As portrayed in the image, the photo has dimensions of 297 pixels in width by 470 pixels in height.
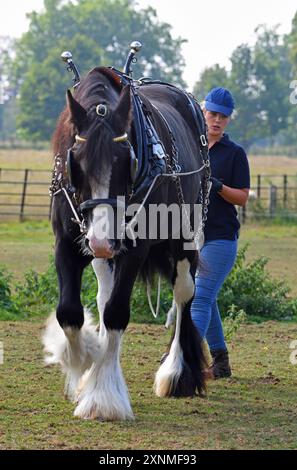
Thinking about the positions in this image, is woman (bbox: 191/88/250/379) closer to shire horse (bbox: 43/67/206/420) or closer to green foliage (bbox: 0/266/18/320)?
shire horse (bbox: 43/67/206/420)

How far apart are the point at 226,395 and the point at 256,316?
13.0 ft

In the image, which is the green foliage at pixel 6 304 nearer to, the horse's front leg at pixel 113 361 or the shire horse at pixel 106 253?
the shire horse at pixel 106 253

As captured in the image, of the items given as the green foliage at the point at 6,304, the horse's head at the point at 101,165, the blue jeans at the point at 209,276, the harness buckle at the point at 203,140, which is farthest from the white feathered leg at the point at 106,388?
the green foliage at the point at 6,304

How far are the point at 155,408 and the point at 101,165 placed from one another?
1705 mm

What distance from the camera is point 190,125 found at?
7805 millimetres

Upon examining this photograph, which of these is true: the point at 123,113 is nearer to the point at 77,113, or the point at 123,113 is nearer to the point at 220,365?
the point at 77,113

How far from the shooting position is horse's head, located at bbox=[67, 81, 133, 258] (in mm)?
5609

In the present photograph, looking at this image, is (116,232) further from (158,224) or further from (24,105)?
(24,105)

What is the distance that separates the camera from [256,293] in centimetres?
1098

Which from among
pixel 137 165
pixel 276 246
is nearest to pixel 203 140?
pixel 137 165

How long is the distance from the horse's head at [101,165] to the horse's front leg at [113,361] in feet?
1.26

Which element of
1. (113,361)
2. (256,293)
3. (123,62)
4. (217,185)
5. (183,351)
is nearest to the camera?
(113,361)

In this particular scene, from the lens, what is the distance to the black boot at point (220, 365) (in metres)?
7.62

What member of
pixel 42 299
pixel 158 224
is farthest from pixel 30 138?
pixel 158 224
